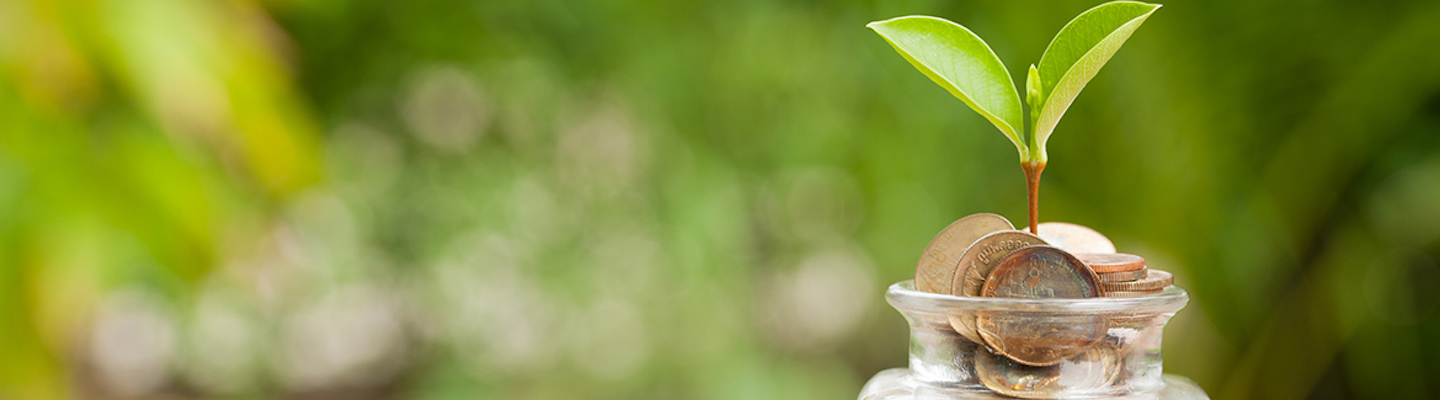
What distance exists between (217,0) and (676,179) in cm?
70

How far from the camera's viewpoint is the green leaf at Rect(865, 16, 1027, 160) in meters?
0.30

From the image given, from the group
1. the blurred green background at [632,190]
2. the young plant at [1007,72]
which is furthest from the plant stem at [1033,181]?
the blurred green background at [632,190]

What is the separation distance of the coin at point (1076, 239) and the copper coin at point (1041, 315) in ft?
0.17

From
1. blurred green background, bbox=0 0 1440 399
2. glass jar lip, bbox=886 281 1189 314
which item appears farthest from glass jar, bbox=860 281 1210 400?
blurred green background, bbox=0 0 1440 399

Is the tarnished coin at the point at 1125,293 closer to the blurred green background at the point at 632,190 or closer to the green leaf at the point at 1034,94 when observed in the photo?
the green leaf at the point at 1034,94

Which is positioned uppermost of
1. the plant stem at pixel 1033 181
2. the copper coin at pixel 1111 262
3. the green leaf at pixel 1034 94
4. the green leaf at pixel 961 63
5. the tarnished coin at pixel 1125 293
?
the green leaf at pixel 961 63

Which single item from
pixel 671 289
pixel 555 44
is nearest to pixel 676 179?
pixel 671 289

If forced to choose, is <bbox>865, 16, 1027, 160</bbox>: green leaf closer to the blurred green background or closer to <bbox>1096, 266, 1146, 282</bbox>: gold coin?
<bbox>1096, 266, 1146, 282</bbox>: gold coin

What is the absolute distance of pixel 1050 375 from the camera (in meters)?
0.29

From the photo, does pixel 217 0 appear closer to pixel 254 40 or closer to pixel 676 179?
pixel 254 40

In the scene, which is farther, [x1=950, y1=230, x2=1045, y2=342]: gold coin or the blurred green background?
the blurred green background

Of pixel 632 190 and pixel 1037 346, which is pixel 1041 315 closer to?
pixel 1037 346

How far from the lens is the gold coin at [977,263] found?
285mm

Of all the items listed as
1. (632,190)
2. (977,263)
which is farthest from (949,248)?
(632,190)
